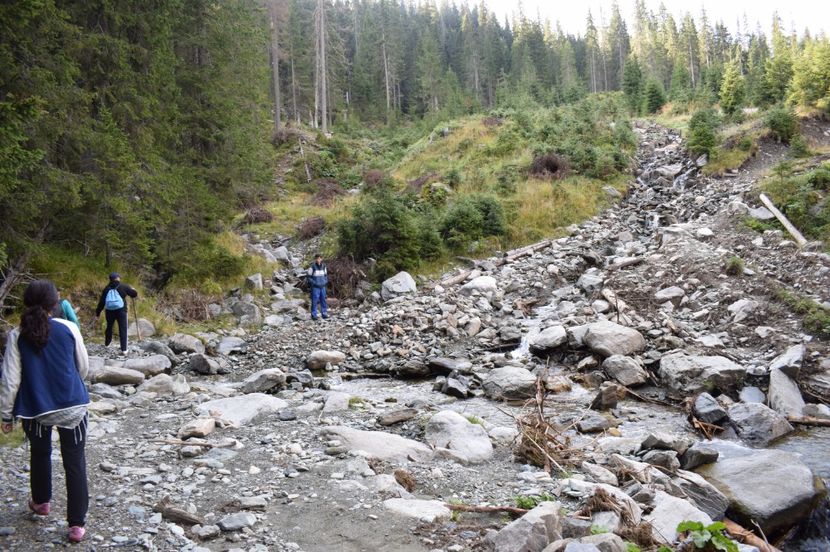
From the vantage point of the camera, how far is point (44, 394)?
4.33 m

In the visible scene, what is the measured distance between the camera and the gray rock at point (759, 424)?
26.2 ft

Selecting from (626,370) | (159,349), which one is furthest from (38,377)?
(626,370)

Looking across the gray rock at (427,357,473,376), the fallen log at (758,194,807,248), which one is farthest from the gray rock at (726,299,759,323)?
the gray rock at (427,357,473,376)

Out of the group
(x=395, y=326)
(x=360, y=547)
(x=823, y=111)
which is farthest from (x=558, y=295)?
(x=823, y=111)

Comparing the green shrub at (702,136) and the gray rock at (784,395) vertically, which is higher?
the green shrub at (702,136)

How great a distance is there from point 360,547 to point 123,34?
51.4 feet

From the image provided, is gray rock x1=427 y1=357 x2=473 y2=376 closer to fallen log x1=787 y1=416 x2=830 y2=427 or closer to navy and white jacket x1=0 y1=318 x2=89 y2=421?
fallen log x1=787 y1=416 x2=830 y2=427

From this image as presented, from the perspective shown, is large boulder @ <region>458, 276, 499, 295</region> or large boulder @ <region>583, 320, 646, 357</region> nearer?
large boulder @ <region>583, 320, 646, 357</region>

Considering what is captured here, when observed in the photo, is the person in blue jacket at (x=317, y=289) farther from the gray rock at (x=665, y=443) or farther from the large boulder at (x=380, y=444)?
the gray rock at (x=665, y=443)

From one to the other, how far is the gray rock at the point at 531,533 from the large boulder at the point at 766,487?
2.67 metres

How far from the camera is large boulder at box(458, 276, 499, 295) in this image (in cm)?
1591

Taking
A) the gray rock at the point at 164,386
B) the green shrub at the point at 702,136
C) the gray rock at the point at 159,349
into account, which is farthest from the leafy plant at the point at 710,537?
the green shrub at the point at 702,136

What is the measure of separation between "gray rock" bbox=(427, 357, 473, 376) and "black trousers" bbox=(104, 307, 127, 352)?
6.51 meters

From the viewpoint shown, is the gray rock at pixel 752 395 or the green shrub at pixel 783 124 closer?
the gray rock at pixel 752 395
